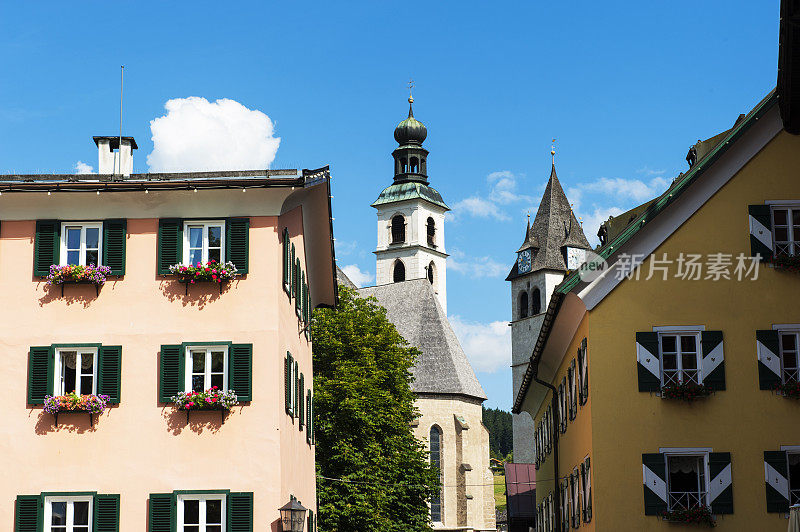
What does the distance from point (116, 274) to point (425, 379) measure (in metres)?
54.4

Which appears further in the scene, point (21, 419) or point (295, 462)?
point (295, 462)

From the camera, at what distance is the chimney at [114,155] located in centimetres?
2361

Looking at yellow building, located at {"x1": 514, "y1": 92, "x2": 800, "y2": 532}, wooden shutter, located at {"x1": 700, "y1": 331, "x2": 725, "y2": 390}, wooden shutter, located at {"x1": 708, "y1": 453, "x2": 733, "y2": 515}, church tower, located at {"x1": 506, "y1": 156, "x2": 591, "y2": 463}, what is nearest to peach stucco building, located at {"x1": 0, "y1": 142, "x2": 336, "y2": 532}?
yellow building, located at {"x1": 514, "y1": 92, "x2": 800, "y2": 532}

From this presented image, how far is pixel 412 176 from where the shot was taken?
111m

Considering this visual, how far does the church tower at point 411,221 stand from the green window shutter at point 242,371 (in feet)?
280

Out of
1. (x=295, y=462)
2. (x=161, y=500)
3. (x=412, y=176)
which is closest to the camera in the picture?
(x=161, y=500)

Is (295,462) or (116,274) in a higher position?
(116,274)

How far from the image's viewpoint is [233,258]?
70.1ft

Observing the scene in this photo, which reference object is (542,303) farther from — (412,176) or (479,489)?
(479,489)

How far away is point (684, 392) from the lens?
2131 centimetres

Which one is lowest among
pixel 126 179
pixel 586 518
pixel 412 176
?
pixel 586 518

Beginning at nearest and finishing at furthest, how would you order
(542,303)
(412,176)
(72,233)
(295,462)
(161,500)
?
(161,500)
(72,233)
(295,462)
(542,303)
(412,176)

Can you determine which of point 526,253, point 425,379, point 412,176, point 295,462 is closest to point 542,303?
point 526,253

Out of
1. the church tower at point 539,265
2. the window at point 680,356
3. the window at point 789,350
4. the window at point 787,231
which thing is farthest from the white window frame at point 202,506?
the church tower at point 539,265
